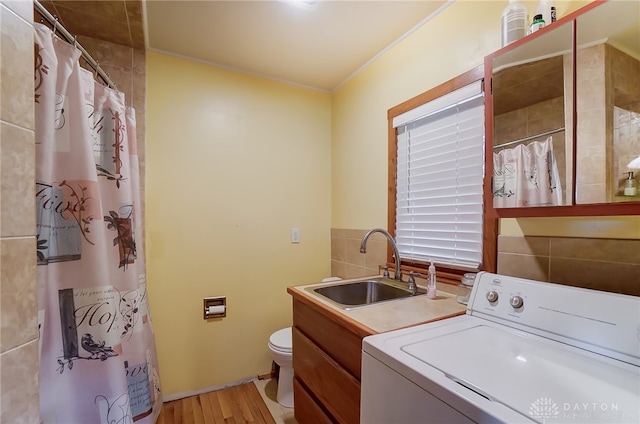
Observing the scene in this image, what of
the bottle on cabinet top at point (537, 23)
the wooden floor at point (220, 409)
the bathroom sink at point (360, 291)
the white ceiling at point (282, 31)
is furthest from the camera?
the wooden floor at point (220, 409)

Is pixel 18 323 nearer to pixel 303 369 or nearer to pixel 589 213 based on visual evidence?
pixel 303 369

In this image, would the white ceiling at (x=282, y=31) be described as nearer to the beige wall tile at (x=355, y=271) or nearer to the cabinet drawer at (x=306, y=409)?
the beige wall tile at (x=355, y=271)

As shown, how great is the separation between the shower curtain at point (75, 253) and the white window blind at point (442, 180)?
1607 mm

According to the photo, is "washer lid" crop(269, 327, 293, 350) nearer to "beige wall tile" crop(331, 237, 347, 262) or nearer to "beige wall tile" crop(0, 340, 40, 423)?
"beige wall tile" crop(331, 237, 347, 262)

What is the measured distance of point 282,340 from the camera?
→ 1.91 m

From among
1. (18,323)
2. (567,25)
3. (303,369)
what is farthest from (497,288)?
(18,323)

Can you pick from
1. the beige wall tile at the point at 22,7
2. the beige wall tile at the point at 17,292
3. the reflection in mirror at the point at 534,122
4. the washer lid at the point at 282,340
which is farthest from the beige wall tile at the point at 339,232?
the beige wall tile at the point at 22,7

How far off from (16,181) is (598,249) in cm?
165

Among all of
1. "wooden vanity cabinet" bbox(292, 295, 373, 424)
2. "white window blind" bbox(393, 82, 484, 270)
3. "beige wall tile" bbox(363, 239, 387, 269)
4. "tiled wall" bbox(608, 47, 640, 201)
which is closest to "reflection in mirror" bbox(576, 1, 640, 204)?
"tiled wall" bbox(608, 47, 640, 201)

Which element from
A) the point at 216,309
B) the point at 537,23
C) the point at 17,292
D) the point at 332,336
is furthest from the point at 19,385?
the point at 537,23

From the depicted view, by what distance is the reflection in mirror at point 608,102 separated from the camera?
0.76 metres

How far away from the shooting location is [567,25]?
88 cm

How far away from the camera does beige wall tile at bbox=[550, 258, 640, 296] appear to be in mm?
868

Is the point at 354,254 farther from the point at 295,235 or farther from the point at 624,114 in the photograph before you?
the point at 624,114
